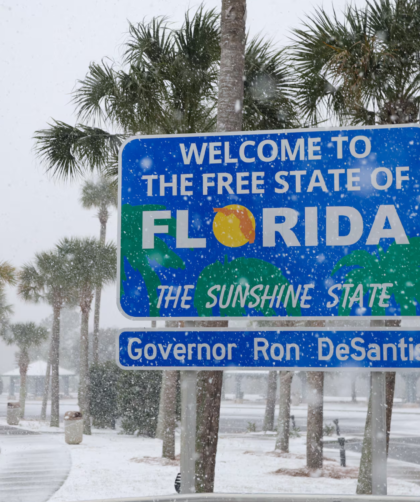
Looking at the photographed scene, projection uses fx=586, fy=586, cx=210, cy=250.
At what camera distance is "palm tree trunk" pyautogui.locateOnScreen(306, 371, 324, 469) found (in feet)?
39.0

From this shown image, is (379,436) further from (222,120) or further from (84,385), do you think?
(84,385)

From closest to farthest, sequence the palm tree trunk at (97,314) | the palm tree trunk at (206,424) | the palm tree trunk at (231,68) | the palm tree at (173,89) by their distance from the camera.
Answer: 1. the palm tree trunk at (206,424)
2. the palm tree trunk at (231,68)
3. the palm tree at (173,89)
4. the palm tree trunk at (97,314)

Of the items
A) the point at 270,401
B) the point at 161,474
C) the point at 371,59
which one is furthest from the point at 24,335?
the point at 371,59

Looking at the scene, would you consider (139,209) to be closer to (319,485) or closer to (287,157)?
(287,157)

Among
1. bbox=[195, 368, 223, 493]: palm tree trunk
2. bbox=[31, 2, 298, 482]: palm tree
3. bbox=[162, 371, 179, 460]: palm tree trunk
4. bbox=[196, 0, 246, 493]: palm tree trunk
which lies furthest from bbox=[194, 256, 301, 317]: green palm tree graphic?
bbox=[162, 371, 179, 460]: palm tree trunk

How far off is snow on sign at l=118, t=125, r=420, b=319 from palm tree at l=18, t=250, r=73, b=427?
21.3m

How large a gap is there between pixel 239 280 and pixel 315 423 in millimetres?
10571

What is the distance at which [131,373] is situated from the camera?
19.7 metres

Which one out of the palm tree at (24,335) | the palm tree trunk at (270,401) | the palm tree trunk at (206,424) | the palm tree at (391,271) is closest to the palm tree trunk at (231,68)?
the palm tree trunk at (206,424)

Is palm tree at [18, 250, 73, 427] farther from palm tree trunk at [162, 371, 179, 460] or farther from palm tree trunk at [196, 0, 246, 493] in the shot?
palm tree trunk at [196, 0, 246, 493]

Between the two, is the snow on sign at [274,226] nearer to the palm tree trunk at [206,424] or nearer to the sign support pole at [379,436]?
the sign support pole at [379,436]

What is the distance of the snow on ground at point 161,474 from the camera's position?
31.8 feet

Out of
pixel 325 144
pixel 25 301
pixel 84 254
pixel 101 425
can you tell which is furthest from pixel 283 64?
pixel 25 301

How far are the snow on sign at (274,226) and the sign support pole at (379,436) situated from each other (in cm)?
32
